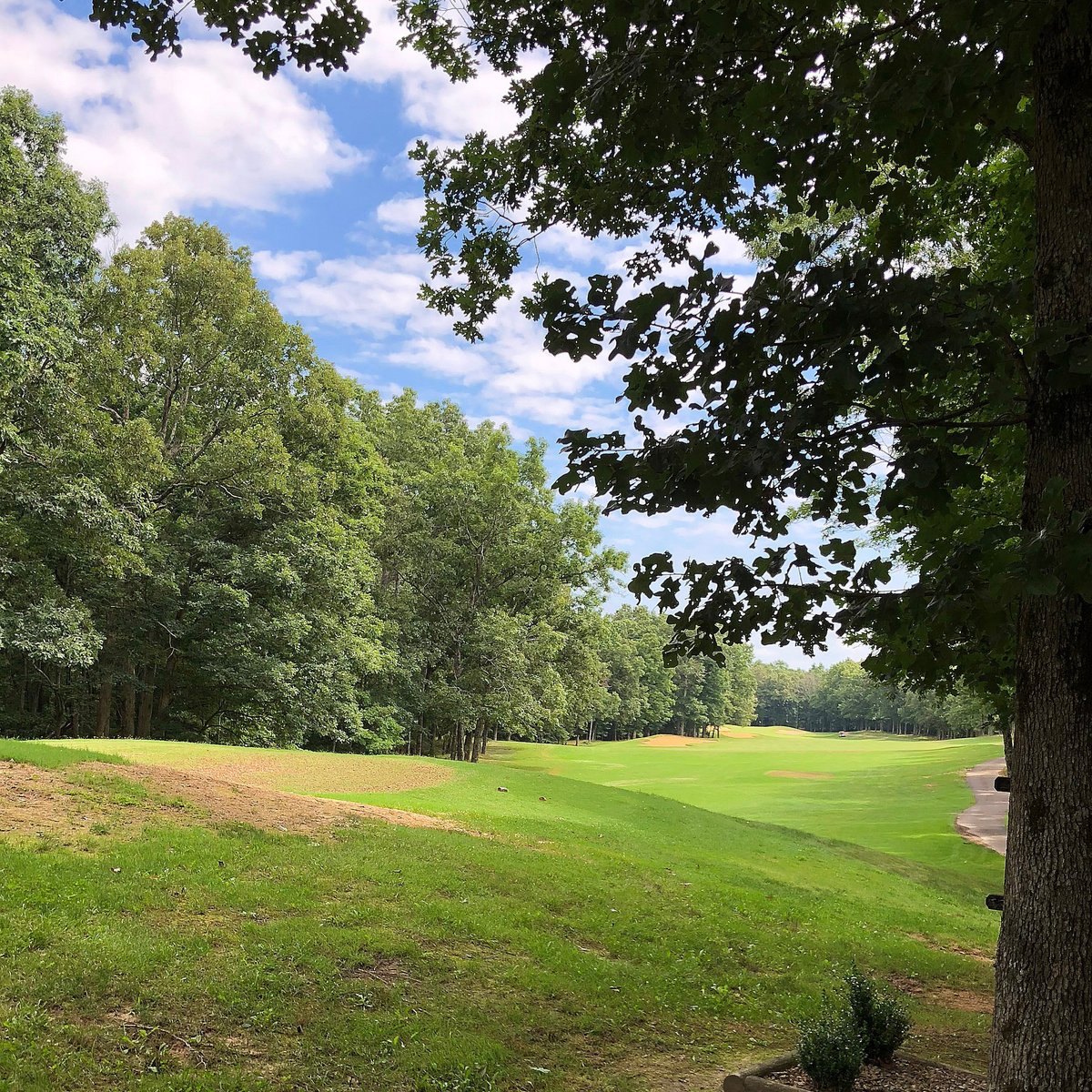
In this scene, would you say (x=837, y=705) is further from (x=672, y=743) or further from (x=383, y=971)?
(x=383, y=971)

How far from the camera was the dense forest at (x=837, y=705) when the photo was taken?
90.4m

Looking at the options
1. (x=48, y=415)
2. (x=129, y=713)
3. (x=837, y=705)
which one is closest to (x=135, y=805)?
(x=48, y=415)

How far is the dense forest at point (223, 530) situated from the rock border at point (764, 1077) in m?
18.4

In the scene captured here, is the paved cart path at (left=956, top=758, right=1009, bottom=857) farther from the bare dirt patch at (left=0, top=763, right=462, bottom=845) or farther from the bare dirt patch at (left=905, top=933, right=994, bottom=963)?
the bare dirt patch at (left=0, top=763, right=462, bottom=845)

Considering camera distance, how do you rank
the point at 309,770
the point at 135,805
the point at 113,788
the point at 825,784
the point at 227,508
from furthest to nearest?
the point at 825,784
the point at 227,508
the point at 309,770
the point at 113,788
the point at 135,805

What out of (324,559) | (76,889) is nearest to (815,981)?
(76,889)

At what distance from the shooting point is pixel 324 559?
2558 cm

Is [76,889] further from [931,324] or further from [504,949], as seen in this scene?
[931,324]

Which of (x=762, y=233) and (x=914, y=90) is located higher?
(x=762, y=233)

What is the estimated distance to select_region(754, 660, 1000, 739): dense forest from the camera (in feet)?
297

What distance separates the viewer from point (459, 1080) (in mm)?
4965

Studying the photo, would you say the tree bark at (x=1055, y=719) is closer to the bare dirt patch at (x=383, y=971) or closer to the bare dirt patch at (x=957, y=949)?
the bare dirt patch at (x=383, y=971)

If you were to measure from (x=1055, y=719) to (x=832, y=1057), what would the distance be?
2.98m

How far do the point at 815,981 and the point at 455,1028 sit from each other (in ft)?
14.6
